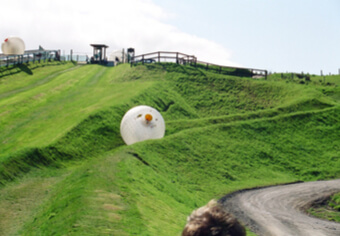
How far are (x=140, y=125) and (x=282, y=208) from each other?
11.1m

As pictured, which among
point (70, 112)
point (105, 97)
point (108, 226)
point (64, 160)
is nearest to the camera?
point (108, 226)

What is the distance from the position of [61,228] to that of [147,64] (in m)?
46.8

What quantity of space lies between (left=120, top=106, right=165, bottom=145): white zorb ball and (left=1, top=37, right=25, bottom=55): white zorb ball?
134 feet

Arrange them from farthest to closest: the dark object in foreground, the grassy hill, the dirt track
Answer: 1. the dirt track
2. the grassy hill
3. the dark object in foreground

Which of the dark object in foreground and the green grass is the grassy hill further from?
the dark object in foreground

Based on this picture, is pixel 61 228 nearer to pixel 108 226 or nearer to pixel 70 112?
pixel 108 226

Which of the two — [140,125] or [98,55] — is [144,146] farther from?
[98,55]

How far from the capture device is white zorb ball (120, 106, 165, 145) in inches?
1231

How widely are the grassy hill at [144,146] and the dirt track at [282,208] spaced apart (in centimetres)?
159

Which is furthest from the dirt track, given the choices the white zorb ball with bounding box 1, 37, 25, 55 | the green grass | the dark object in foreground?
the white zorb ball with bounding box 1, 37, 25, 55

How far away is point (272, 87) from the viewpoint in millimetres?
56250

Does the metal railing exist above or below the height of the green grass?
above

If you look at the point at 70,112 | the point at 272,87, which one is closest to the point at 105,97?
the point at 70,112

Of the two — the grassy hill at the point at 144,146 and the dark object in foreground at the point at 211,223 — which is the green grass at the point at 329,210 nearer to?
the grassy hill at the point at 144,146
